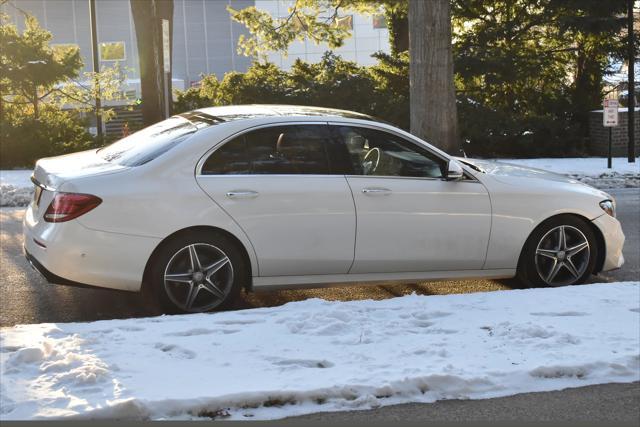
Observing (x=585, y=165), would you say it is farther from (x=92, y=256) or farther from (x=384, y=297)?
(x=92, y=256)

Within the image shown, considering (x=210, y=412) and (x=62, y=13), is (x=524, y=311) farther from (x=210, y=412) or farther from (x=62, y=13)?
(x=62, y=13)

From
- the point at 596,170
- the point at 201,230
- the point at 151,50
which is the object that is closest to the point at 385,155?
the point at 201,230

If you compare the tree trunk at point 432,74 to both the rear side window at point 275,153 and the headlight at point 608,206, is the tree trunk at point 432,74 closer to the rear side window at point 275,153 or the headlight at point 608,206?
the headlight at point 608,206

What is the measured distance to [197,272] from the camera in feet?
22.8

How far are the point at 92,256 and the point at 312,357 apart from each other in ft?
6.43

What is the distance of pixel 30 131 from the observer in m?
20.7

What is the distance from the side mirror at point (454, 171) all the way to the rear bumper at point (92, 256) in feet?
7.57

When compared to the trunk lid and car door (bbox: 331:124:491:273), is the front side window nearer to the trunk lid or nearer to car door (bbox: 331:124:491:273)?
car door (bbox: 331:124:491:273)

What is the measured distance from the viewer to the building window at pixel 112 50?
64500 millimetres

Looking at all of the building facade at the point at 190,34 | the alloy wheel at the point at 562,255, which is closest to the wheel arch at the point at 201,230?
the alloy wheel at the point at 562,255

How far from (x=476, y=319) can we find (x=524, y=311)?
0.42 m

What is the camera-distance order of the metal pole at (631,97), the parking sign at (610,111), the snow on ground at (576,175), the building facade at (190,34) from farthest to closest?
the building facade at (190,34)
the metal pole at (631,97)
the parking sign at (610,111)
the snow on ground at (576,175)

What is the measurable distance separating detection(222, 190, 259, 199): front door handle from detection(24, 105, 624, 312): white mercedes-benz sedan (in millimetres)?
15

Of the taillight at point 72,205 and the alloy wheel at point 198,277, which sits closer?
the taillight at point 72,205
